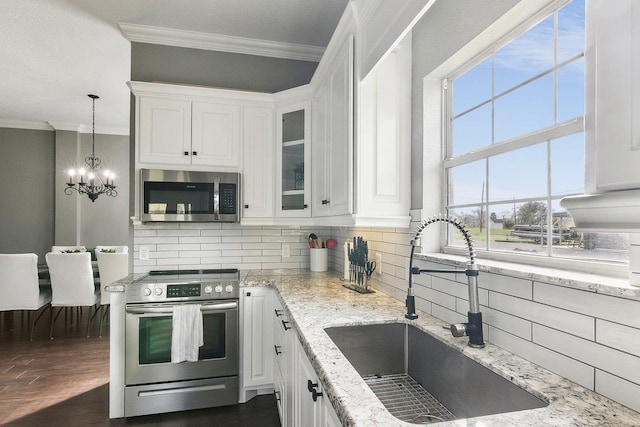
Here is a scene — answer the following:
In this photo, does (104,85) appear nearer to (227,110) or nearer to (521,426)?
(227,110)

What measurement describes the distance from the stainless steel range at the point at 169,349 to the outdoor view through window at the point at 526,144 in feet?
5.39

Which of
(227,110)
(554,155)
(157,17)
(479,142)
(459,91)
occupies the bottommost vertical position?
(554,155)

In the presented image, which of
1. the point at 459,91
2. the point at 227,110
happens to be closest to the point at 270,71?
the point at 227,110

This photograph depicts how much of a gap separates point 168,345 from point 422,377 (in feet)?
5.74

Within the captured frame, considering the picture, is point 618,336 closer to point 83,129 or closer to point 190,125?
point 190,125

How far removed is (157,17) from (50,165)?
14.5 ft

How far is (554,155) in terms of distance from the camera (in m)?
1.18

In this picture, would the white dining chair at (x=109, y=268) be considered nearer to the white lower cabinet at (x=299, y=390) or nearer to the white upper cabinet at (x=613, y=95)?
the white lower cabinet at (x=299, y=390)

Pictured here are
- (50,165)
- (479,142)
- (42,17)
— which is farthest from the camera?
(50,165)

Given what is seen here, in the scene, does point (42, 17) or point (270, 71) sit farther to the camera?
point (270, 71)

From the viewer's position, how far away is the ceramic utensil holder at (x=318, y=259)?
3.04 meters

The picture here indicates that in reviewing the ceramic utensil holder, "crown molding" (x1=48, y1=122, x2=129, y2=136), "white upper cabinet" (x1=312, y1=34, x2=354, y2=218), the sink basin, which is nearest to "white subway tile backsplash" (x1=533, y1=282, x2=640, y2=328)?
the sink basin

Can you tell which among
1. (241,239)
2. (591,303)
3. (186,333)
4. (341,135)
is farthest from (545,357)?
(241,239)

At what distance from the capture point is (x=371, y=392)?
918mm
